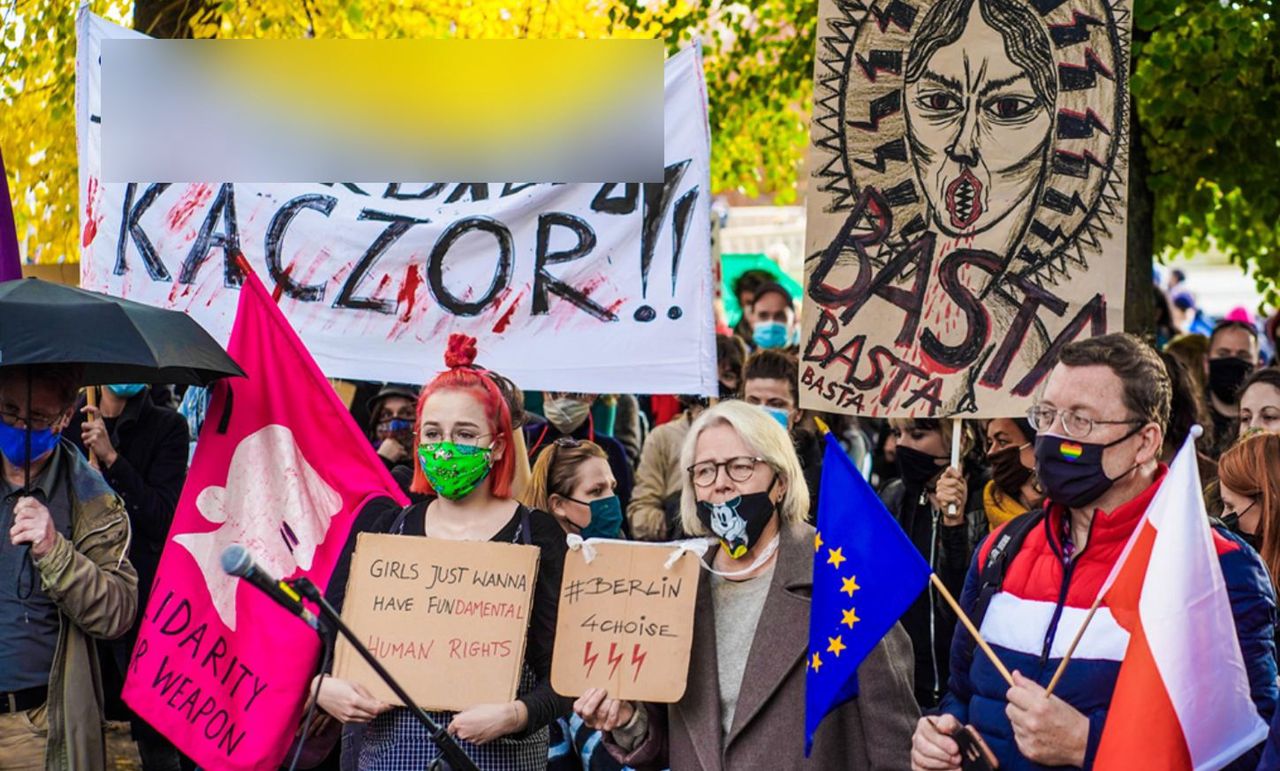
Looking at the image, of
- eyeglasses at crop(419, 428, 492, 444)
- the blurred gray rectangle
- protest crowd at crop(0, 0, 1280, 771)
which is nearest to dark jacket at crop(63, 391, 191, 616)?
protest crowd at crop(0, 0, 1280, 771)

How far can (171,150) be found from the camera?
267 inches

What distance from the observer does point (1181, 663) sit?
144 inches

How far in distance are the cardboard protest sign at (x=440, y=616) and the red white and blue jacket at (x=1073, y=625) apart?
3.89 feet

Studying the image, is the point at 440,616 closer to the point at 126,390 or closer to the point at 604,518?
the point at 604,518

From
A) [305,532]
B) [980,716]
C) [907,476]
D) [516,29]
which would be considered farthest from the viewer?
[516,29]

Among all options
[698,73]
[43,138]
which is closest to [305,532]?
[698,73]

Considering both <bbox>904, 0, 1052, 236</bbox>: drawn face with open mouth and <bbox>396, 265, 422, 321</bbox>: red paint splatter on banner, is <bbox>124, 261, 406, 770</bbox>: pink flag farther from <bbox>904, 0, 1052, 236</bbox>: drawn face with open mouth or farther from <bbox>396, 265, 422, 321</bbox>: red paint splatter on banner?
<bbox>904, 0, 1052, 236</bbox>: drawn face with open mouth

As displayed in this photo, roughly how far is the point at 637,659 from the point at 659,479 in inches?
138

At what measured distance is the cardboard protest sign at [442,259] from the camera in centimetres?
658

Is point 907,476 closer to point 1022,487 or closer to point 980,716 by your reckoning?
point 1022,487

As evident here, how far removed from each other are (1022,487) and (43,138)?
6428 mm

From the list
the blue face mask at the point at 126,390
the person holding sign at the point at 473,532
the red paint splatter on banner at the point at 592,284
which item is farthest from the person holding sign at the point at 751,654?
the blue face mask at the point at 126,390

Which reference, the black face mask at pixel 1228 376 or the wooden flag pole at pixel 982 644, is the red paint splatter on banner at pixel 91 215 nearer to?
the wooden flag pole at pixel 982 644

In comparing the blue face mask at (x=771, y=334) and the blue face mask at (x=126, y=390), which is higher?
the blue face mask at (x=771, y=334)
